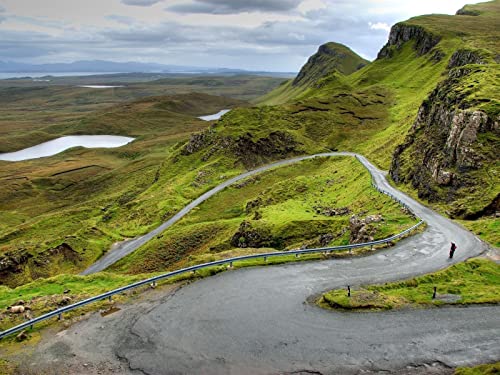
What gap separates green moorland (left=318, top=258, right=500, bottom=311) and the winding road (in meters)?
0.80

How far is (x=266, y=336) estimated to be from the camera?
21.9 metres

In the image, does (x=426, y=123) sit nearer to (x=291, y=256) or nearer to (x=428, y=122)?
(x=428, y=122)

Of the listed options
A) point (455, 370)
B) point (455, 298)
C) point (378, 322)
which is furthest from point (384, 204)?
point (455, 370)

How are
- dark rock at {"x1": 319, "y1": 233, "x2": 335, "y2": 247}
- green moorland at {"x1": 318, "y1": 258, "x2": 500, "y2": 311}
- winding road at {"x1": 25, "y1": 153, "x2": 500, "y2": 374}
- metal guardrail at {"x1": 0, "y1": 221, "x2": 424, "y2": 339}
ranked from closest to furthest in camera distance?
winding road at {"x1": 25, "y1": 153, "x2": 500, "y2": 374}, metal guardrail at {"x1": 0, "y1": 221, "x2": 424, "y2": 339}, green moorland at {"x1": 318, "y1": 258, "x2": 500, "y2": 311}, dark rock at {"x1": 319, "y1": 233, "x2": 335, "y2": 247}

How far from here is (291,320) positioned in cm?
2358

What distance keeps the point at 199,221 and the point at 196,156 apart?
43.0 m

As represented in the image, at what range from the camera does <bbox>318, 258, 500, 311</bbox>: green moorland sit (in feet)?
81.6

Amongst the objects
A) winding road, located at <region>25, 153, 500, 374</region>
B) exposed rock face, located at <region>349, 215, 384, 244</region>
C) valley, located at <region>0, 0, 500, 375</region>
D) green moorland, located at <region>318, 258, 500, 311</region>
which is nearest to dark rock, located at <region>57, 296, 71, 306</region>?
valley, located at <region>0, 0, 500, 375</region>

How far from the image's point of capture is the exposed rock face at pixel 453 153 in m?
47.1

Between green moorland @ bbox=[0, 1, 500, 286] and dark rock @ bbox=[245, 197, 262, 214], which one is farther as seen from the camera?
dark rock @ bbox=[245, 197, 262, 214]

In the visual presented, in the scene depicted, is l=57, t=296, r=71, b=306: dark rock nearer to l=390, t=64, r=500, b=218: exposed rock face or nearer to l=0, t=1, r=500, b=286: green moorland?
l=0, t=1, r=500, b=286: green moorland

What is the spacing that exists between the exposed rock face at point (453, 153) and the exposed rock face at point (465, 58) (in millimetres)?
51975

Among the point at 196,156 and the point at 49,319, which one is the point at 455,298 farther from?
the point at 196,156

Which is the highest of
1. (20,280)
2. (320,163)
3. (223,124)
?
(223,124)
